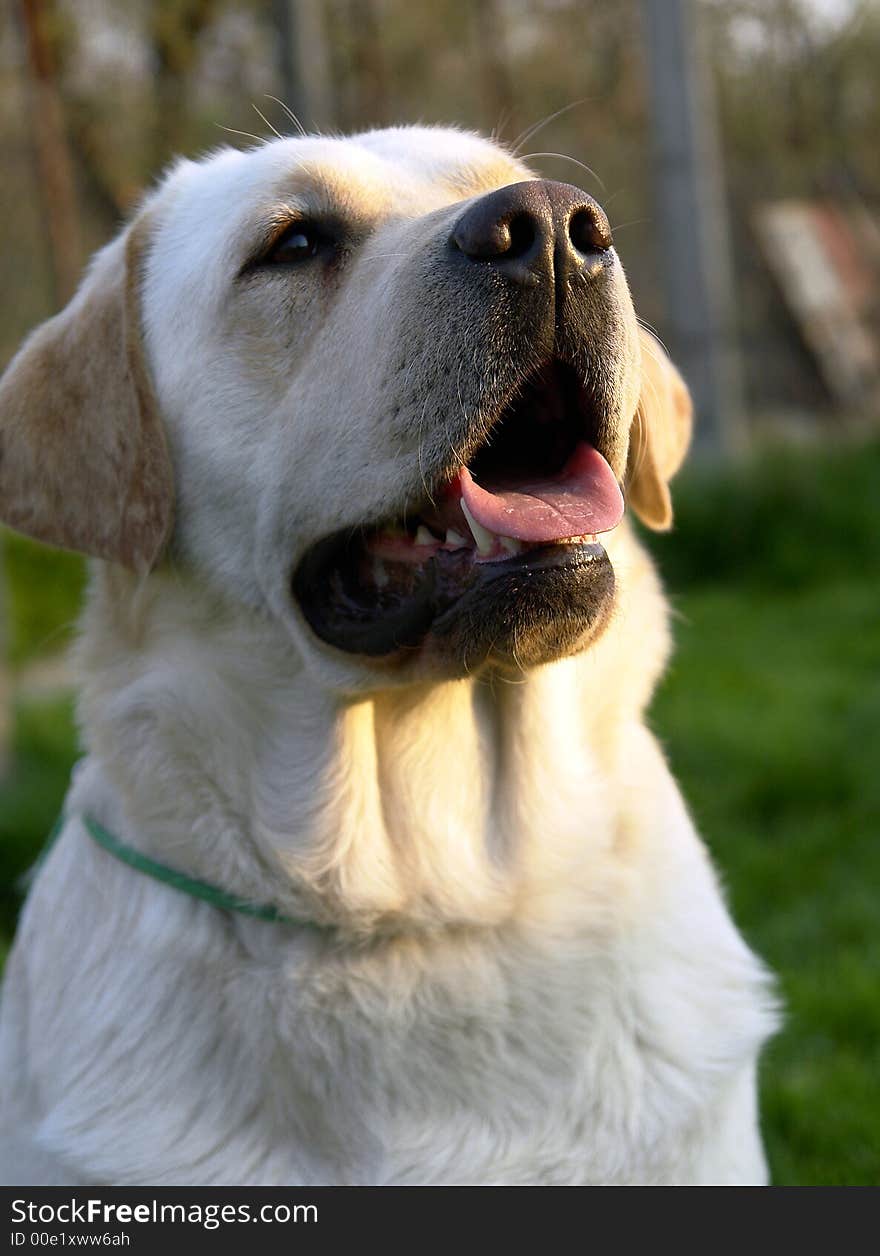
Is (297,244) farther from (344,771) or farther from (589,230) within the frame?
(344,771)

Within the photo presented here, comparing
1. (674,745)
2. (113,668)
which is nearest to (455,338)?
(113,668)

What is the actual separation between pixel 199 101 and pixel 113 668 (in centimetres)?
601

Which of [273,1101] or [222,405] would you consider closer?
[273,1101]

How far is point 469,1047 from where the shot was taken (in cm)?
245

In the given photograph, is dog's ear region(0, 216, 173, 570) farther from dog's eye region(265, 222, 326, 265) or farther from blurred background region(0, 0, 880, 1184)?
blurred background region(0, 0, 880, 1184)

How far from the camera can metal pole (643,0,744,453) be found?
26.6ft

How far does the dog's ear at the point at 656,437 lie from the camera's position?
2.85 meters

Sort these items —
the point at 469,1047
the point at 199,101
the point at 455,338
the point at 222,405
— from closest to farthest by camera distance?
the point at 455,338 < the point at 469,1047 < the point at 222,405 < the point at 199,101

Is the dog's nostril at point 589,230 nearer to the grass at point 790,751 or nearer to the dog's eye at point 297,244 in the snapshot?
the dog's eye at point 297,244

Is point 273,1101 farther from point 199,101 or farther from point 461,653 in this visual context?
point 199,101

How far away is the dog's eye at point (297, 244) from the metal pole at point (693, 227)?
5975 mm

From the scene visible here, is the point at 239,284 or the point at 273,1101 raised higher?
the point at 239,284

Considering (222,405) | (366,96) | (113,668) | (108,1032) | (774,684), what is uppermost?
(222,405)

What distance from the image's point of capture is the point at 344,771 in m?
2.59
